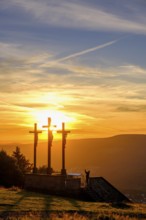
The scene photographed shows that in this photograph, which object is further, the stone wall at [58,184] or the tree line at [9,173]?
the tree line at [9,173]

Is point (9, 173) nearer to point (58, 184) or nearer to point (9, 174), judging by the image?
point (9, 174)

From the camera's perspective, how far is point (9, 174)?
5312cm

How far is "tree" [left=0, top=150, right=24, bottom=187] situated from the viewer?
170 feet

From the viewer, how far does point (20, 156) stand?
72500mm

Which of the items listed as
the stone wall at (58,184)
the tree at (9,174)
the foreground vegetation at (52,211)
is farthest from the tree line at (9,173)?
the foreground vegetation at (52,211)

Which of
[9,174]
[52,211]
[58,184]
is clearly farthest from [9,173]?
[52,211]

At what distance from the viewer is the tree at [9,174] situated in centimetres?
5172

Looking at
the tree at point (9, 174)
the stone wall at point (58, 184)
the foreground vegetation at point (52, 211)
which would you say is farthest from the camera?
the tree at point (9, 174)

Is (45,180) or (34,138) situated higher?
(34,138)

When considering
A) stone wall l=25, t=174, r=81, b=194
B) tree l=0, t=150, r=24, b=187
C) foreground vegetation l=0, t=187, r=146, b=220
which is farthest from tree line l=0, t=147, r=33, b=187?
foreground vegetation l=0, t=187, r=146, b=220

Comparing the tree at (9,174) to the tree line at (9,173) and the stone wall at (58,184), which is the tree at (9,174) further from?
→ the stone wall at (58,184)

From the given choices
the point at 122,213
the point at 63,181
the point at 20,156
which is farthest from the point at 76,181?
the point at 20,156

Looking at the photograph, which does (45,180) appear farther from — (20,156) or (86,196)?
(20,156)

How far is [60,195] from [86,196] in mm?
2179
